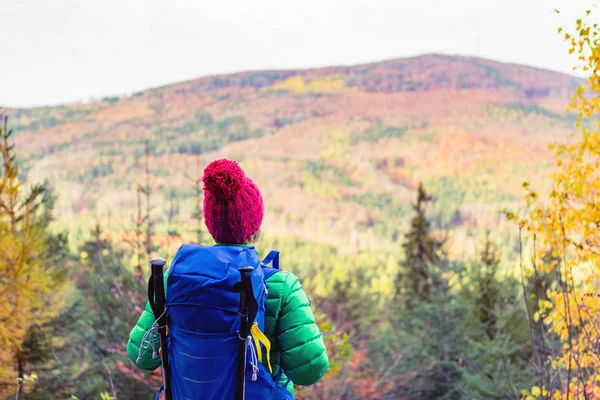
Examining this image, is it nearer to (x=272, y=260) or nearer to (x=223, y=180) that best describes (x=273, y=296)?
(x=272, y=260)

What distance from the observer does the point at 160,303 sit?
218 cm

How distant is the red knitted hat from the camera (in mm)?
2184

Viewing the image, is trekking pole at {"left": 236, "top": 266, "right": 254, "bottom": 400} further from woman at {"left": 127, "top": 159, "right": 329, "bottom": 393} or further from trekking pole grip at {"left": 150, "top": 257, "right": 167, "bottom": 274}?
trekking pole grip at {"left": 150, "top": 257, "right": 167, "bottom": 274}

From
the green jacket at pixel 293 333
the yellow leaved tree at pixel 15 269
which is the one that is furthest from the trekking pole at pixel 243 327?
the yellow leaved tree at pixel 15 269

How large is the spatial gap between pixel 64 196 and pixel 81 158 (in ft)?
140

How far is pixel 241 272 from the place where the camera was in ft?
6.59

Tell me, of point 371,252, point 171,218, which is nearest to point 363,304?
point 171,218

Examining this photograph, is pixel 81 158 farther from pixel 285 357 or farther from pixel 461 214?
pixel 285 357

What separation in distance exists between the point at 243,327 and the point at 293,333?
170 mm

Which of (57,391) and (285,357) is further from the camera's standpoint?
(57,391)

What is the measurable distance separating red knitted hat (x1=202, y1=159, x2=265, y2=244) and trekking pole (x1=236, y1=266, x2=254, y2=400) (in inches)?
9.7

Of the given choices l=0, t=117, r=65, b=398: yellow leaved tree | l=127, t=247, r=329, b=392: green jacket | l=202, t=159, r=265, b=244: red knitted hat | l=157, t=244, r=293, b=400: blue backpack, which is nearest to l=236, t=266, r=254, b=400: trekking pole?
l=157, t=244, r=293, b=400: blue backpack

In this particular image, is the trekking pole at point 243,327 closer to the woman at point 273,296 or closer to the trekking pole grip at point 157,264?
the woman at point 273,296

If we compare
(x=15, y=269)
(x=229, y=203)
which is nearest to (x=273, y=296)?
(x=229, y=203)
